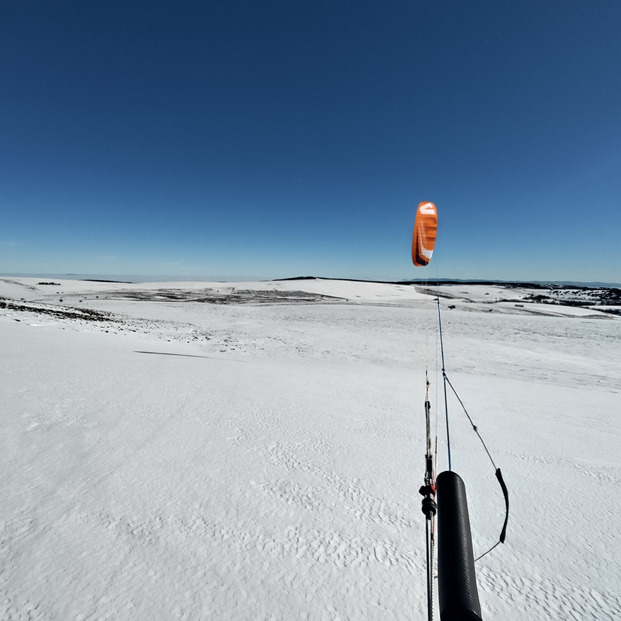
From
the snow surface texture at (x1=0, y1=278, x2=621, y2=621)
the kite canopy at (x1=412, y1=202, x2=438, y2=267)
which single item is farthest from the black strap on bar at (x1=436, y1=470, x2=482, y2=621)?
the kite canopy at (x1=412, y1=202, x2=438, y2=267)

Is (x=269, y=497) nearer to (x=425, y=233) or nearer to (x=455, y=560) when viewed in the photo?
(x=455, y=560)

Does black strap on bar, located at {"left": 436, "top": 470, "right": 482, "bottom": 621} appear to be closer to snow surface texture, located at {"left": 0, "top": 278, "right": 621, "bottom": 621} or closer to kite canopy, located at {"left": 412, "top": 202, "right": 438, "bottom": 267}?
snow surface texture, located at {"left": 0, "top": 278, "right": 621, "bottom": 621}

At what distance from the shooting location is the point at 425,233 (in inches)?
249

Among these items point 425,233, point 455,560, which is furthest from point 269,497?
point 425,233

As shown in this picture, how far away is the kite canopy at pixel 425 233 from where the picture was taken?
625cm

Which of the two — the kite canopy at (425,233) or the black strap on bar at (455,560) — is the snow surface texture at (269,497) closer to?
the black strap on bar at (455,560)

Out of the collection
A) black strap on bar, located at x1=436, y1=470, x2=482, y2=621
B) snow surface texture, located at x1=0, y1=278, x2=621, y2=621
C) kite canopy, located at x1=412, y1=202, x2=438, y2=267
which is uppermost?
kite canopy, located at x1=412, y1=202, x2=438, y2=267

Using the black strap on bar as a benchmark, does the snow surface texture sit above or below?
below

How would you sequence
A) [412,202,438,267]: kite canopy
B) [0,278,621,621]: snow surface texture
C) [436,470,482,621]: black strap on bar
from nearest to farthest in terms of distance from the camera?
[436,470,482,621]: black strap on bar < [0,278,621,621]: snow surface texture < [412,202,438,267]: kite canopy

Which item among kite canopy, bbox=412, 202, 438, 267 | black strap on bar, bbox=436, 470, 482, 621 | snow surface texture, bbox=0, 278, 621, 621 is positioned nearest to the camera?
black strap on bar, bbox=436, 470, 482, 621

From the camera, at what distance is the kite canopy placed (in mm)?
6246

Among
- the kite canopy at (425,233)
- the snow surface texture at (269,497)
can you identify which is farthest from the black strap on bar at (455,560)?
the kite canopy at (425,233)

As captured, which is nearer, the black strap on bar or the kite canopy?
the black strap on bar

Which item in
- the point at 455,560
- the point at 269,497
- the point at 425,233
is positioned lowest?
the point at 269,497
